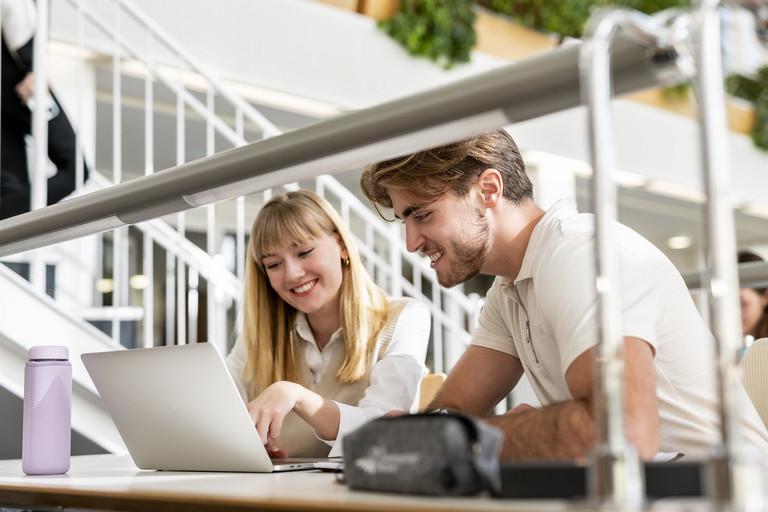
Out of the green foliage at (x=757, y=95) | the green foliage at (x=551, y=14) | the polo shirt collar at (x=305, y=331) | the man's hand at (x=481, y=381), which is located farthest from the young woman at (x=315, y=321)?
the green foliage at (x=757, y=95)

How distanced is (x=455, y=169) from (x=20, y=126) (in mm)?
1987

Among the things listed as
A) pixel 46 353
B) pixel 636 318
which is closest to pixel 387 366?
pixel 46 353

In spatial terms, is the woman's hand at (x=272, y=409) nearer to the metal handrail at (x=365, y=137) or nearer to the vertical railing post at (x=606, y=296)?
the metal handrail at (x=365, y=137)

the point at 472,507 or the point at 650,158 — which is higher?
the point at 650,158

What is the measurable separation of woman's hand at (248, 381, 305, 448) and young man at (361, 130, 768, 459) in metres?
0.28

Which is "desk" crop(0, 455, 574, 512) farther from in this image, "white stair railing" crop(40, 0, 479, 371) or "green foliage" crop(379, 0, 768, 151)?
"green foliage" crop(379, 0, 768, 151)

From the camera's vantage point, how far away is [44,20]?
8.86ft

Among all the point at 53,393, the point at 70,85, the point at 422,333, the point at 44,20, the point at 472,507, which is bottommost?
the point at 472,507

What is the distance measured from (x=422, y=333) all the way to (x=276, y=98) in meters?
3.79

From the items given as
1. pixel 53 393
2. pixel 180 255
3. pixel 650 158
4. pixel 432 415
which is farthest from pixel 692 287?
pixel 650 158

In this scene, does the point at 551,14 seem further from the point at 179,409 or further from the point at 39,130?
the point at 179,409

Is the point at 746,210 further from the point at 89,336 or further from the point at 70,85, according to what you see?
the point at 89,336

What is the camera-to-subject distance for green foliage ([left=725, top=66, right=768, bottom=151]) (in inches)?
345

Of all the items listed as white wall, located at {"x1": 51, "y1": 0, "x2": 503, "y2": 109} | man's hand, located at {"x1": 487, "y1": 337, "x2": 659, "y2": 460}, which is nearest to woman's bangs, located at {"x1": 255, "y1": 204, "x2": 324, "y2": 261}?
man's hand, located at {"x1": 487, "y1": 337, "x2": 659, "y2": 460}
